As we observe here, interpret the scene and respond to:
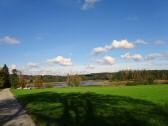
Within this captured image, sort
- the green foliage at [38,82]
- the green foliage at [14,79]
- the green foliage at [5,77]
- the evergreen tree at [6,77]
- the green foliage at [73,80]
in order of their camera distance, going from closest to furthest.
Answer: the green foliage at [38,82] < the green foliage at [5,77] < the evergreen tree at [6,77] < the green foliage at [73,80] < the green foliage at [14,79]

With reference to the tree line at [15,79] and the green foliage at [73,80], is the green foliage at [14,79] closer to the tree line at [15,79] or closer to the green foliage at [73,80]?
the tree line at [15,79]

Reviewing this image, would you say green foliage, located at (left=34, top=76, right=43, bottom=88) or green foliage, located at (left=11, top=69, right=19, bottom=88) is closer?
green foliage, located at (left=34, top=76, right=43, bottom=88)

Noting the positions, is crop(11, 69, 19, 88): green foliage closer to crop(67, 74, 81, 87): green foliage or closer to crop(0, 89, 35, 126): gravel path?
crop(67, 74, 81, 87): green foliage

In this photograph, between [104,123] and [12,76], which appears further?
[12,76]

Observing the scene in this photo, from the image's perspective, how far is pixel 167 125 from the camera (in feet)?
31.8

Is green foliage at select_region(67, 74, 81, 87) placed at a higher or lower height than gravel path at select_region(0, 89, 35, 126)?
higher

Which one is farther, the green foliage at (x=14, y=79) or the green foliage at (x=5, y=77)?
the green foliage at (x=14, y=79)

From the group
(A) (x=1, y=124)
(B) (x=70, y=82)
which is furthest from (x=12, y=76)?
(A) (x=1, y=124)

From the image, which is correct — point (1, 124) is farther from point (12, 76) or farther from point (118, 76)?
point (118, 76)

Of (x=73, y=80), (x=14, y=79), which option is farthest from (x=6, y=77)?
(x=73, y=80)

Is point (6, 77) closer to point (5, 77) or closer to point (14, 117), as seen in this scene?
point (5, 77)

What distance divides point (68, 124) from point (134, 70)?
5699 inches

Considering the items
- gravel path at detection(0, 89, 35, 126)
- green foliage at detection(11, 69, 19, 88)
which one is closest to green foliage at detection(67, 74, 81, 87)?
green foliage at detection(11, 69, 19, 88)

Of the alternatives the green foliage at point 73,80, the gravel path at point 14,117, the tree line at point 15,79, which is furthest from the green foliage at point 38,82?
the gravel path at point 14,117
